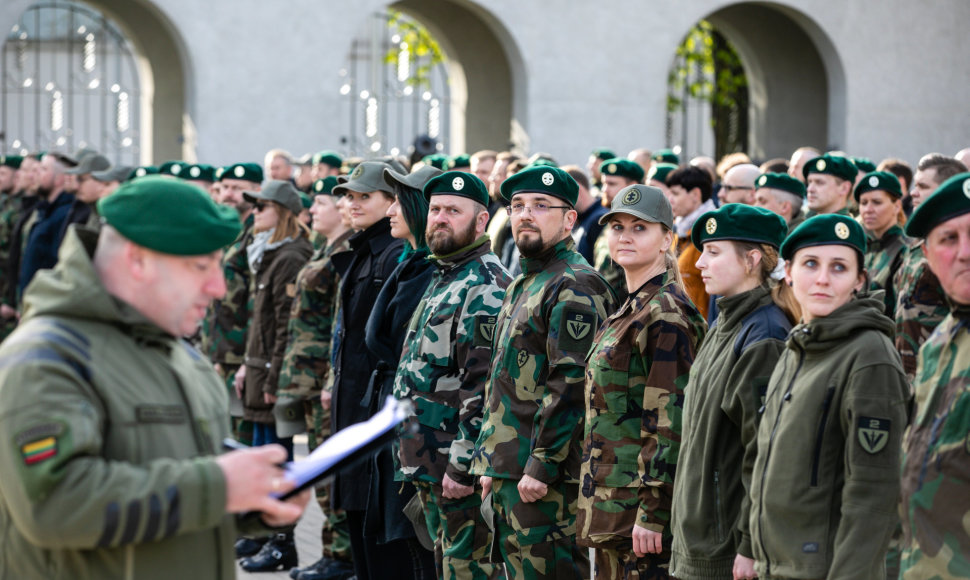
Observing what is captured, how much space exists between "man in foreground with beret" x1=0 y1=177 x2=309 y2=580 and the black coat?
348cm

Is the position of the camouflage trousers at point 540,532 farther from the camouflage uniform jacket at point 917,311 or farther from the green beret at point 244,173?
the green beret at point 244,173

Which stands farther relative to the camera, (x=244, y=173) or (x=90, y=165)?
(x=90, y=165)

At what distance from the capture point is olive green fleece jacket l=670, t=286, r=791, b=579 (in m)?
4.43

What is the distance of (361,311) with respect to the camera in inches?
263

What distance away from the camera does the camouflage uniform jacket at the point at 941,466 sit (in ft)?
10.5

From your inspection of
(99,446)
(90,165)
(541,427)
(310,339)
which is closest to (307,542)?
(310,339)

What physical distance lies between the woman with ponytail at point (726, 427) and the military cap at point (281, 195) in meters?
4.20

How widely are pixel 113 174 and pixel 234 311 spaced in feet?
13.1

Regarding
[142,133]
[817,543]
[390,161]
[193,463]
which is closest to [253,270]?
[390,161]

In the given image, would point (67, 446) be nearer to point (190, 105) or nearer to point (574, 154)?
point (190, 105)

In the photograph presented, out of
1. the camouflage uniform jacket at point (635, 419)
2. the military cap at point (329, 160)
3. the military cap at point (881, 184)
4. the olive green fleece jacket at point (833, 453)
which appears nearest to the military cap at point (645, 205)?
the camouflage uniform jacket at point (635, 419)

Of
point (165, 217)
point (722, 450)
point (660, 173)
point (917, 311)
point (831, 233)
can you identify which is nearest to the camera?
point (165, 217)

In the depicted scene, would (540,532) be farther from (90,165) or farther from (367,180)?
(90,165)

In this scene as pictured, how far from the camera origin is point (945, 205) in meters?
3.40
